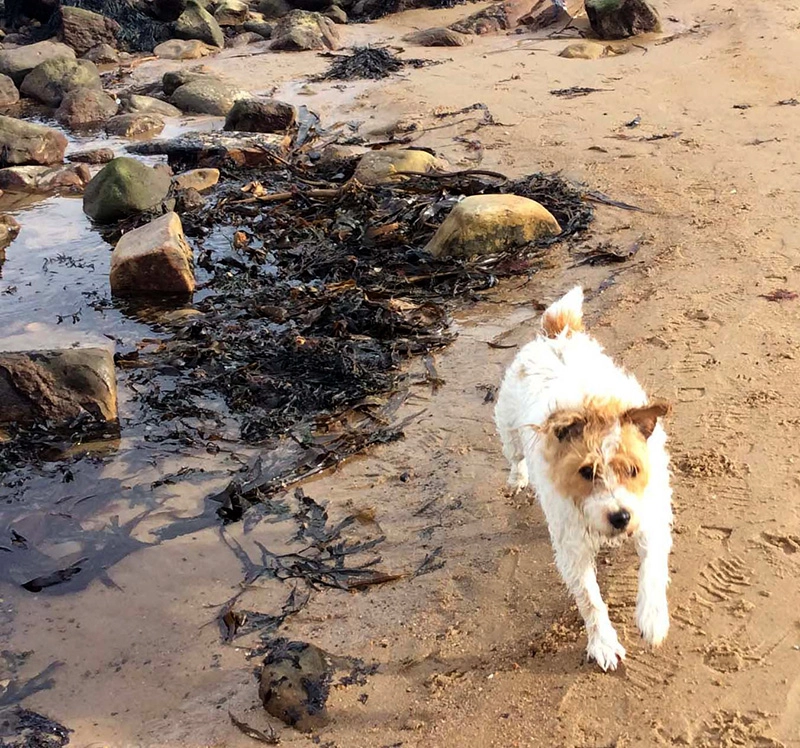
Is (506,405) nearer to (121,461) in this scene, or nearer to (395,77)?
(121,461)

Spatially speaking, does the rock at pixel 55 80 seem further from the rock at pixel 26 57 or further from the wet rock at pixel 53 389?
the wet rock at pixel 53 389

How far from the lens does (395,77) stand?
54.7ft

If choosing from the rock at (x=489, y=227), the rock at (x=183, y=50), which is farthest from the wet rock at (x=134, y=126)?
the rock at (x=489, y=227)

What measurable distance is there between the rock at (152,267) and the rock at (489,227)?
2.63 m

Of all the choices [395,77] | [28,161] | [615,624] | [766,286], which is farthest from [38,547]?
[395,77]

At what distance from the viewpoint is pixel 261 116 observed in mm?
13797

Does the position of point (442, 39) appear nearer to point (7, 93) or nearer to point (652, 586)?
point (7, 93)

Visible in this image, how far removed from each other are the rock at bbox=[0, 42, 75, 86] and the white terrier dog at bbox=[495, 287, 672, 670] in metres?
18.5

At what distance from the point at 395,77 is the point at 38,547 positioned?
1378 cm

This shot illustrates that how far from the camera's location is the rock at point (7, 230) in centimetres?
1043

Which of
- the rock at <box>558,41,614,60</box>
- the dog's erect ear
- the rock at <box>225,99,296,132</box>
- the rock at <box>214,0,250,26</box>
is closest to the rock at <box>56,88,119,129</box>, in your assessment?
the rock at <box>225,99,296,132</box>

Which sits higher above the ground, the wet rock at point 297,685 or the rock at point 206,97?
the rock at point 206,97

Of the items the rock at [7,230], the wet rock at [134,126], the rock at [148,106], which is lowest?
the rock at [7,230]

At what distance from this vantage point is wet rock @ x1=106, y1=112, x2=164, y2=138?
15.1m
